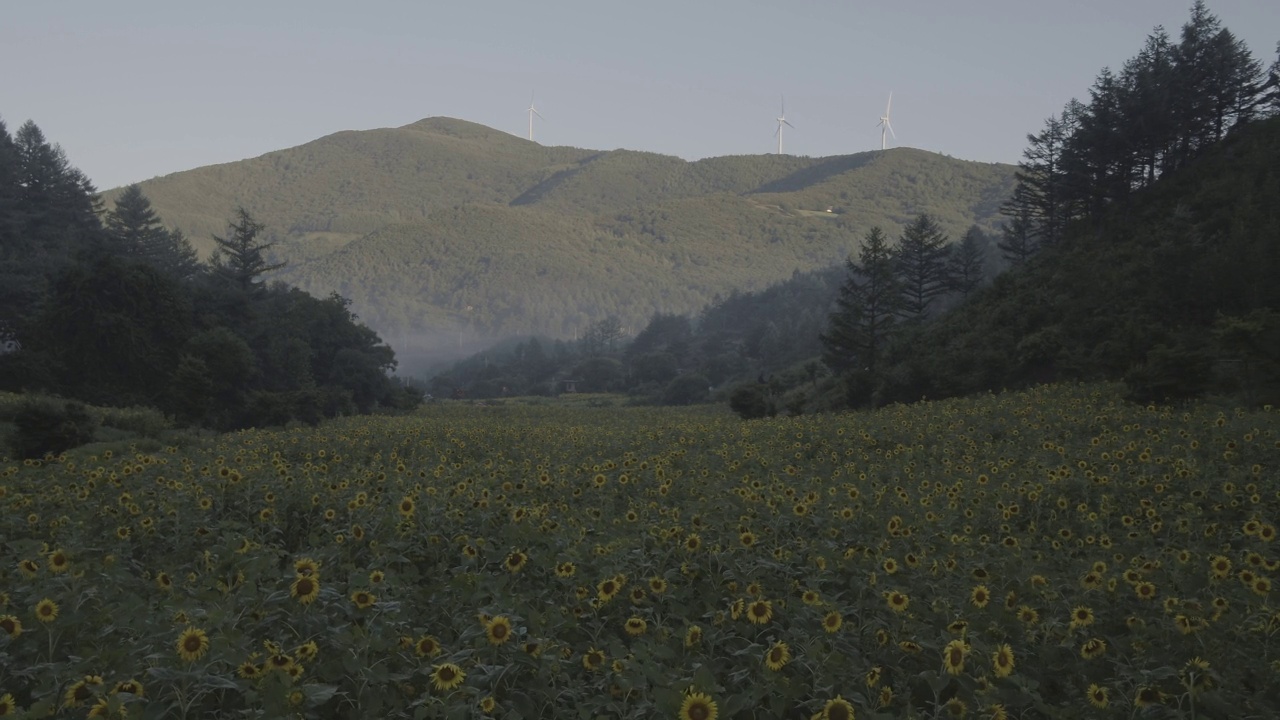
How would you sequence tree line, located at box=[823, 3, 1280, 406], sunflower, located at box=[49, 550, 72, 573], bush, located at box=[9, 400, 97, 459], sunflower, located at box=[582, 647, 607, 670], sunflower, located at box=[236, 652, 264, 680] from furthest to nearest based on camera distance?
tree line, located at box=[823, 3, 1280, 406] < bush, located at box=[9, 400, 97, 459] < sunflower, located at box=[49, 550, 72, 573] < sunflower, located at box=[582, 647, 607, 670] < sunflower, located at box=[236, 652, 264, 680]

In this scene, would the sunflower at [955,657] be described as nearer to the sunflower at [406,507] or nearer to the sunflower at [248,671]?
the sunflower at [248,671]

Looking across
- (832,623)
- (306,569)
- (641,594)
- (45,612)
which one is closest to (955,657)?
(832,623)

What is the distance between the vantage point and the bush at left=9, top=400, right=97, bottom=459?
53.4 feet

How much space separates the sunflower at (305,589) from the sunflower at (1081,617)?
3950mm

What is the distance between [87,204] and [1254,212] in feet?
266

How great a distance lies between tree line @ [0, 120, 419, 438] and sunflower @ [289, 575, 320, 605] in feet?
100

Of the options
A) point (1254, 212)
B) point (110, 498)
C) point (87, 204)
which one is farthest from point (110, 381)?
point (87, 204)

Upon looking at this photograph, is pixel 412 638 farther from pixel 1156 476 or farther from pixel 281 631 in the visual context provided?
pixel 1156 476

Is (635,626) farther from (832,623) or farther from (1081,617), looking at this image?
(1081,617)

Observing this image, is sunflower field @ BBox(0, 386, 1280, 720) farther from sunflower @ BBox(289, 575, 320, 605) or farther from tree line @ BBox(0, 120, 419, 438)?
tree line @ BBox(0, 120, 419, 438)

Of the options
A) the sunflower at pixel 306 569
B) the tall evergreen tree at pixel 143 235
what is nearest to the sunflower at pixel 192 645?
the sunflower at pixel 306 569

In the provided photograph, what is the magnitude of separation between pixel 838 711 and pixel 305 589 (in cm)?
266

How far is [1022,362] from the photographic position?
31.7 m

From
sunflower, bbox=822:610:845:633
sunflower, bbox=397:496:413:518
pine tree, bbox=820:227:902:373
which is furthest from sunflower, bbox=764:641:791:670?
pine tree, bbox=820:227:902:373
